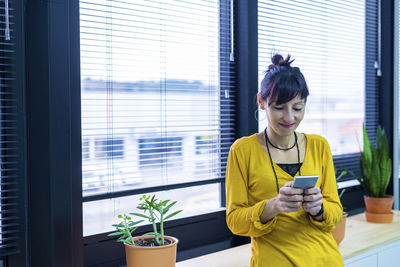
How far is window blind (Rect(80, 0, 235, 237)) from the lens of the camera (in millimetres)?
1769

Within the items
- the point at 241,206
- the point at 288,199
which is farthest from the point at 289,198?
the point at 241,206

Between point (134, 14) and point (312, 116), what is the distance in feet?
4.76

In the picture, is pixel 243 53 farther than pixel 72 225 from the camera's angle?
Yes

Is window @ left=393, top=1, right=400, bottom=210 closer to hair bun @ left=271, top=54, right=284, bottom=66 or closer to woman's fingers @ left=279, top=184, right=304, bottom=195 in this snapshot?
hair bun @ left=271, top=54, right=284, bottom=66

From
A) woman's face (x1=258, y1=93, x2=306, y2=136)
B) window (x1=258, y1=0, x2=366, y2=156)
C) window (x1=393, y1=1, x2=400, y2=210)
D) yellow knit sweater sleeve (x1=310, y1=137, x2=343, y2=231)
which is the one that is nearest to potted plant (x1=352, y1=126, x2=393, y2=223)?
window (x1=258, y1=0, x2=366, y2=156)

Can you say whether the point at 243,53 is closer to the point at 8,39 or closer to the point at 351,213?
the point at 8,39

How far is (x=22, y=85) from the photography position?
61.1 inches

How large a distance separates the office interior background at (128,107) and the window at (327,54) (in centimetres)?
1

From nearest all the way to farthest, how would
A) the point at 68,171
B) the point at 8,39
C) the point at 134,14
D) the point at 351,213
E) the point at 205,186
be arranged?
the point at 8,39
the point at 68,171
the point at 134,14
the point at 205,186
the point at 351,213

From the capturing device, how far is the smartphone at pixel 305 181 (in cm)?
134

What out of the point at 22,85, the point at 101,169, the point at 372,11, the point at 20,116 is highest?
the point at 372,11

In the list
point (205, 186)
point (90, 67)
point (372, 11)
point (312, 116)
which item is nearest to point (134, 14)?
point (90, 67)

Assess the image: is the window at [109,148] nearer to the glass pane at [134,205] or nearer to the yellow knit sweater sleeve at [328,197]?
the glass pane at [134,205]

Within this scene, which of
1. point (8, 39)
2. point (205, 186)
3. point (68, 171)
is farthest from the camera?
point (205, 186)
